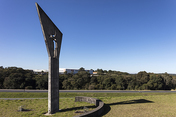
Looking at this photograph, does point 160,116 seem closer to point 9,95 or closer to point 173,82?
point 9,95

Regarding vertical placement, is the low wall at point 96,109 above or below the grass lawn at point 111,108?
above

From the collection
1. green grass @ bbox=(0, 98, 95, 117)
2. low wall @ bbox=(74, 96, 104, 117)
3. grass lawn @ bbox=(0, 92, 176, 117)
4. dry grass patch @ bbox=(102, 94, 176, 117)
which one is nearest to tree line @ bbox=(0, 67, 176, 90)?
grass lawn @ bbox=(0, 92, 176, 117)

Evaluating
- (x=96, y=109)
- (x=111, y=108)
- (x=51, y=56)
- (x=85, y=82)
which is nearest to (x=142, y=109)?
(x=111, y=108)

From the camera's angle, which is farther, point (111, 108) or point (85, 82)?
point (85, 82)

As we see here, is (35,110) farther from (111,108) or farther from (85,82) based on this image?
(85,82)

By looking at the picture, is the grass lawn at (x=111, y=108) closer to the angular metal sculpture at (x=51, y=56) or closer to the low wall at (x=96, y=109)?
the low wall at (x=96, y=109)

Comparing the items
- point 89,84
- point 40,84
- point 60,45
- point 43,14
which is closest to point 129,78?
point 89,84

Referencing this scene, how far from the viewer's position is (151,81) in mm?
41375

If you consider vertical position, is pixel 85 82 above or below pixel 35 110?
below

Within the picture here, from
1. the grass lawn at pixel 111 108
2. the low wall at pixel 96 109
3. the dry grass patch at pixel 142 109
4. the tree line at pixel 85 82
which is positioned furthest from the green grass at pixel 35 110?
the tree line at pixel 85 82

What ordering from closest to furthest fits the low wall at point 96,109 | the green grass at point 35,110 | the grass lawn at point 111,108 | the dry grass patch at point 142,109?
the low wall at point 96,109, the green grass at point 35,110, the grass lawn at point 111,108, the dry grass patch at point 142,109

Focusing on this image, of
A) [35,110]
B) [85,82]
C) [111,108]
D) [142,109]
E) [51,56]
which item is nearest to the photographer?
[51,56]

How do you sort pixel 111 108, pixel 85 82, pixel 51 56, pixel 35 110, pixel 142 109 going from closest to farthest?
pixel 51 56 → pixel 35 110 → pixel 142 109 → pixel 111 108 → pixel 85 82

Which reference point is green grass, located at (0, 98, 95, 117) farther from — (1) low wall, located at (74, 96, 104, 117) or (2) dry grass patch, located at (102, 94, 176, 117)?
(2) dry grass patch, located at (102, 94, 176, 117)
